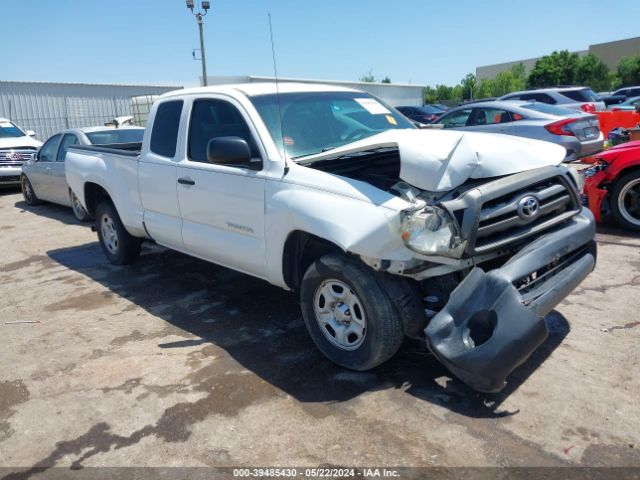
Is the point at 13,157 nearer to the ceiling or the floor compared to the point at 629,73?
nearer to the floor

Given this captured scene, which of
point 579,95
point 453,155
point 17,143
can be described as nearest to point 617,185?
point 453,155

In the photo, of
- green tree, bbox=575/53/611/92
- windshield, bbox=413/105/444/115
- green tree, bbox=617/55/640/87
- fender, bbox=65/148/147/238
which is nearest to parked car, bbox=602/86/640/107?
windshield, bbox=413/105/444/115

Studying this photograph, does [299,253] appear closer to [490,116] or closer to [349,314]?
[349,314]

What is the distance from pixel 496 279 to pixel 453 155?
810 mm

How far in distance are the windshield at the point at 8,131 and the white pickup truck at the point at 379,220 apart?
1228 centimetres

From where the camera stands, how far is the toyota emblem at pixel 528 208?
354cm

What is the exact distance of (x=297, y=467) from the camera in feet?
9.62

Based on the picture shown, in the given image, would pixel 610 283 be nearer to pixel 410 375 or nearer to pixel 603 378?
pixel 603 378

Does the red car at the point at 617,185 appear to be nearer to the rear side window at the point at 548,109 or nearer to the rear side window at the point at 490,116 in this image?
the rear side window at the point at 548,109

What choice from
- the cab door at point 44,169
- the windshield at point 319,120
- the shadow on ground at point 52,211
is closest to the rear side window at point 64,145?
the cab door at point 44,169

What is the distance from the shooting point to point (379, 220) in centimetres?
336

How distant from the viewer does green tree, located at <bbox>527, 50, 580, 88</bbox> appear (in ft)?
177

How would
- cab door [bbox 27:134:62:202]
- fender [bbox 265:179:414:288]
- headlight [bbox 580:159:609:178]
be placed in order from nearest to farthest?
fender [bbox 265:179:414:288], headlight [bbox 580:159:609:178], cab door [bbox 27:134:62:202]

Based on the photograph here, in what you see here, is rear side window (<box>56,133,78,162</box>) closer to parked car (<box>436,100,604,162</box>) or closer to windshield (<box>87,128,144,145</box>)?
windshield (<box>87,128,144,145</box>)
